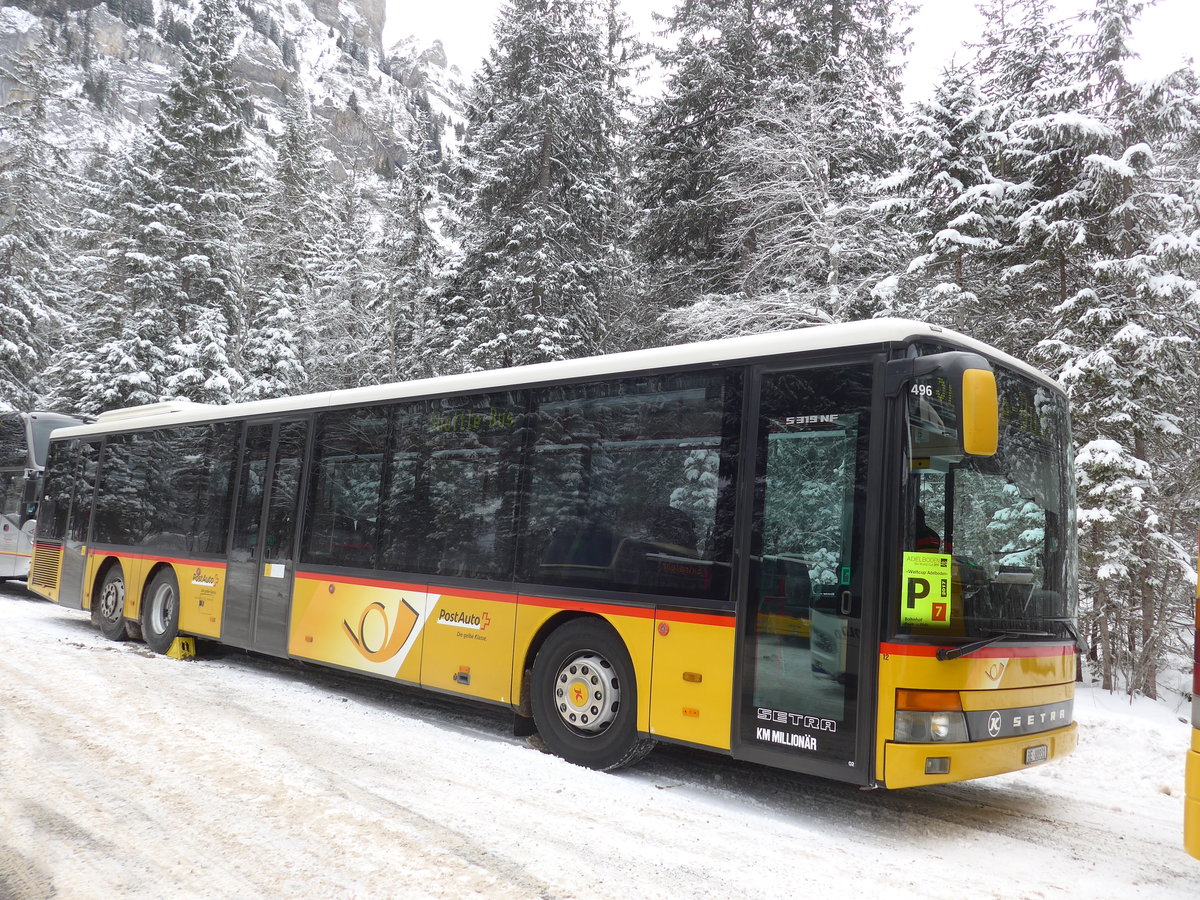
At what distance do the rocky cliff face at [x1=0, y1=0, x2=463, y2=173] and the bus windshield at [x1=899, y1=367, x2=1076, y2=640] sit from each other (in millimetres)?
97725

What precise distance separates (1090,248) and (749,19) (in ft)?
37.0

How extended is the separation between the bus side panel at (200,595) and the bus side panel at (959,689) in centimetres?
786

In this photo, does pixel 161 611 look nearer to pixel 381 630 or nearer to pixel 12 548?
pixel 381 630

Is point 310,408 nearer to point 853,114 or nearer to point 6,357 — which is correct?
point 853,114

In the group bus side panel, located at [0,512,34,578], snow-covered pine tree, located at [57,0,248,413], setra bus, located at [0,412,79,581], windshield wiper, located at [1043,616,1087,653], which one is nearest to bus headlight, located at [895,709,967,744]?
windshield wiper, located at [1043,616,1087,653]

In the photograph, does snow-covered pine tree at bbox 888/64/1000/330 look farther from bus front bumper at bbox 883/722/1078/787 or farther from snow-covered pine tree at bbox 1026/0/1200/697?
bus front bumper at bbox 883/722/1078/787

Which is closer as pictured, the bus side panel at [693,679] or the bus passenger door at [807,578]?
the bus passenger door at [807,578]

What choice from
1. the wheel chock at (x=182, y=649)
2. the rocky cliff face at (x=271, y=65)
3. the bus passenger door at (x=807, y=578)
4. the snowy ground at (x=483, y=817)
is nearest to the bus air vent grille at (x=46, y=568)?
the wheel chock at (x=182, y=649)

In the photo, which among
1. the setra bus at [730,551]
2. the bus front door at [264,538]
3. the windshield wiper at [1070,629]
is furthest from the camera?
the bus front door at [264,538]

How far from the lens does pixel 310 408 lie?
920 centimetres

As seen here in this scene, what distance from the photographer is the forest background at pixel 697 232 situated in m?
12.8

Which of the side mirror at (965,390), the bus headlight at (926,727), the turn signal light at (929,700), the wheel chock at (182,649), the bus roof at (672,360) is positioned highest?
the bus roof at (672,360)

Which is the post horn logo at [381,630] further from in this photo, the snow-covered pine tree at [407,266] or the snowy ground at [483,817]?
the snow-covered pine tree at [407,266]

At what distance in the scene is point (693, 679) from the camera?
219 inches
